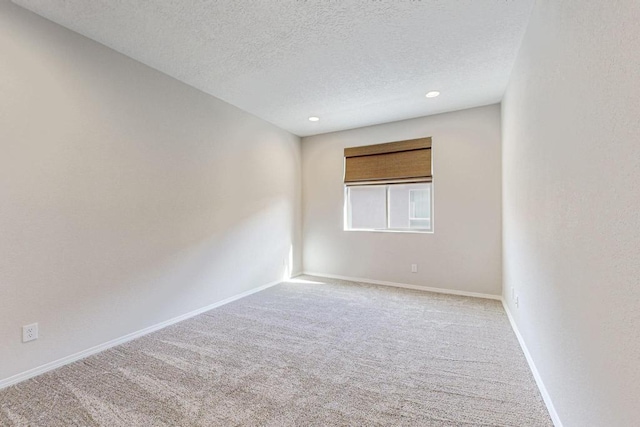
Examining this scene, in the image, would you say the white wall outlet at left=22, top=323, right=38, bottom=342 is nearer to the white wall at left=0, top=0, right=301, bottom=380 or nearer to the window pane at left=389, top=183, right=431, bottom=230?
the white wall at left=0, top=0, right=301, bottom=380

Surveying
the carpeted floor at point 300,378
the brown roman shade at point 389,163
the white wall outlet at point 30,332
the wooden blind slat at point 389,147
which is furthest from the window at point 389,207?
the white wall outlet at point 30,332

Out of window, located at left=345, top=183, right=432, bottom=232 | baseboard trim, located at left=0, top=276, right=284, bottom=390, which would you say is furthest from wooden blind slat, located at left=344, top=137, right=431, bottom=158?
baseboard trim, located at left=0, top=276, right=284, bottom=390

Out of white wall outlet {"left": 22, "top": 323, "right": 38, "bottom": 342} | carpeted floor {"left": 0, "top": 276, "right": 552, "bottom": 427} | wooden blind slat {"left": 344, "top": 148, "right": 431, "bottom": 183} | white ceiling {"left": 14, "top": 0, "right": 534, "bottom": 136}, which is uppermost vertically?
white ceiling {"left": 14, "top": 0, "right": 534, "bottom": 136}

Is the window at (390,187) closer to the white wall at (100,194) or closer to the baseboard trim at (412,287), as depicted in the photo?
the baseboard trim at (412,287)

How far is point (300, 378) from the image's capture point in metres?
1.95

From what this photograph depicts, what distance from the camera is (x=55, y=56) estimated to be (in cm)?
210

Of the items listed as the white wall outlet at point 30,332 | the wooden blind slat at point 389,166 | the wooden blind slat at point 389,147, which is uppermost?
the wooden blind slat at point 389,147

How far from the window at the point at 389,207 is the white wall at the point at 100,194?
2128 mm

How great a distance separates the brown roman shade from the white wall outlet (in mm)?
3988

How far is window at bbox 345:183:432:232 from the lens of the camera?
4.39 metres

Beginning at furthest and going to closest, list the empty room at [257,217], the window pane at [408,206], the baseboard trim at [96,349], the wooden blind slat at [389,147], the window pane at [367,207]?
the window pane at [367,207] → the window pane at [408,206] → the wooden blind slat at [389,147] → the baseboard trim at [96,349] → the empty room at [257,217]

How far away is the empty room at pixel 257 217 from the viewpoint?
1199 mm

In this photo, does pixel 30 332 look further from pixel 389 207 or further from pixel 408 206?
pixel 408 206

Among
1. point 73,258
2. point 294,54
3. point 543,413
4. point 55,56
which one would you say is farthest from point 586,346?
point 55,56
